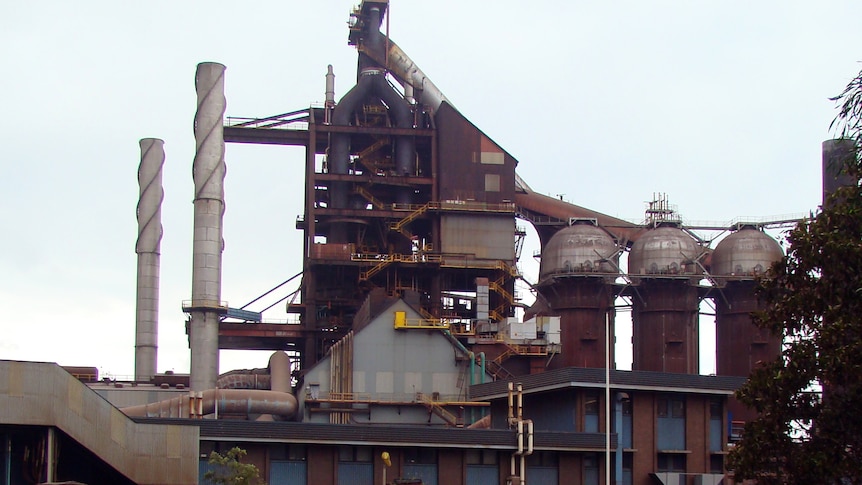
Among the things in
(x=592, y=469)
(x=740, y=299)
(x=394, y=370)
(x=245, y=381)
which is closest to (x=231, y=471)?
(x=592, y=469)

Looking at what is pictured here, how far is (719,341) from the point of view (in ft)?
304

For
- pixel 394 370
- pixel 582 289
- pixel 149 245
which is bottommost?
pixel 394 370

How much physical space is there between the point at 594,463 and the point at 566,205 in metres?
42.8

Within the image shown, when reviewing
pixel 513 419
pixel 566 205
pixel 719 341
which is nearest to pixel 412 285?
pixel 566 205

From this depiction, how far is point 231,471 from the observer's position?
48719 millimetres

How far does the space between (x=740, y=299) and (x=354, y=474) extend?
4580 centimetres

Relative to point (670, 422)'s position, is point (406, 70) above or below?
above

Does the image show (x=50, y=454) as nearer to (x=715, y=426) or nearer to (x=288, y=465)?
(x=288, y=465)

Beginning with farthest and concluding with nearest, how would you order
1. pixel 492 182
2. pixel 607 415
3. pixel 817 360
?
1. pixel 492 182
2. pixel 607 415
3. pixel 817 360

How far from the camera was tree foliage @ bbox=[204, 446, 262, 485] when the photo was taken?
153 ft

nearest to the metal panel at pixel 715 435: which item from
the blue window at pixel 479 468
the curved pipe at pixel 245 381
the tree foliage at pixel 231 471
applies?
the blue window at pixel 479 468

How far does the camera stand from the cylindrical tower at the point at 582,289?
87625 millimetres

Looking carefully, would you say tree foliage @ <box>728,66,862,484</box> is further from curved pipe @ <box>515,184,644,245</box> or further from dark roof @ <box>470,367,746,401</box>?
curved pipe @ <box>515,184,644,245</box>

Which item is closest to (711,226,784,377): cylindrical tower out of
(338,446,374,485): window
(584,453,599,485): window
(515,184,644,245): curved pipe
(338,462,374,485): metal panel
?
(515,184,644,245): curved pipe
